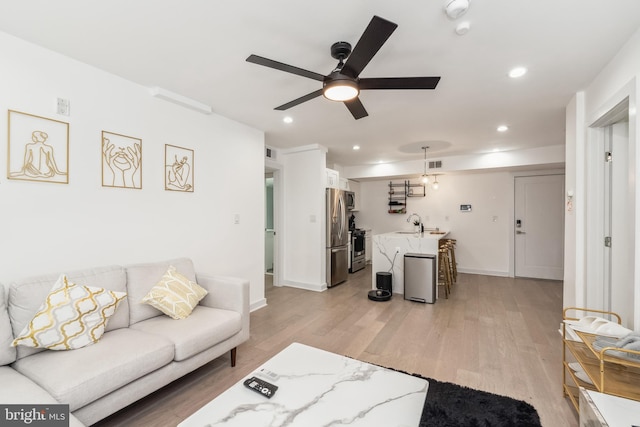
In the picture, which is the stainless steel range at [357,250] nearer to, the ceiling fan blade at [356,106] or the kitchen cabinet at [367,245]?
the kitchen cabinet at [367,245]

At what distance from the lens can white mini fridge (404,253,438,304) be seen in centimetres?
411

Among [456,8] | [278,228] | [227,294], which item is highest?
[456,8]

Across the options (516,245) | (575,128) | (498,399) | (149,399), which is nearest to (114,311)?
(149,399)

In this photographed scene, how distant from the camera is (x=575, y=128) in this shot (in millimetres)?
2852

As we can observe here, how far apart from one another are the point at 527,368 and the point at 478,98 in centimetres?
254

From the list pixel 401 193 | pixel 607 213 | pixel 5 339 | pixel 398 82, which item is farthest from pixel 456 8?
pixel 401 193

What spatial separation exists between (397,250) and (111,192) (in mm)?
3851

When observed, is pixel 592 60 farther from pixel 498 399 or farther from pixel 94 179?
pixel 94 179

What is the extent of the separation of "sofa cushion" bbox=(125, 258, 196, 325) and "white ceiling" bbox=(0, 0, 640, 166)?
1685 millimetres

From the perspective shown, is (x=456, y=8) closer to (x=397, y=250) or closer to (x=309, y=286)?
(x=397, y=250)

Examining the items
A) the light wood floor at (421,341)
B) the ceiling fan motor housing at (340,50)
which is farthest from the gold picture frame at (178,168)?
the ceiling fan motor housing at (340,50)

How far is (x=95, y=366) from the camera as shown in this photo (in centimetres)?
157

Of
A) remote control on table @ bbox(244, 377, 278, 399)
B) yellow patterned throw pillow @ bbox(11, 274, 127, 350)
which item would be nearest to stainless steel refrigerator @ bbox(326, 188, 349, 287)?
yellow patterned throw pillow @ bbox(11, 274, 127, 350)

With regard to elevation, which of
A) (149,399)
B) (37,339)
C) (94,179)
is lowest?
(149,399)
